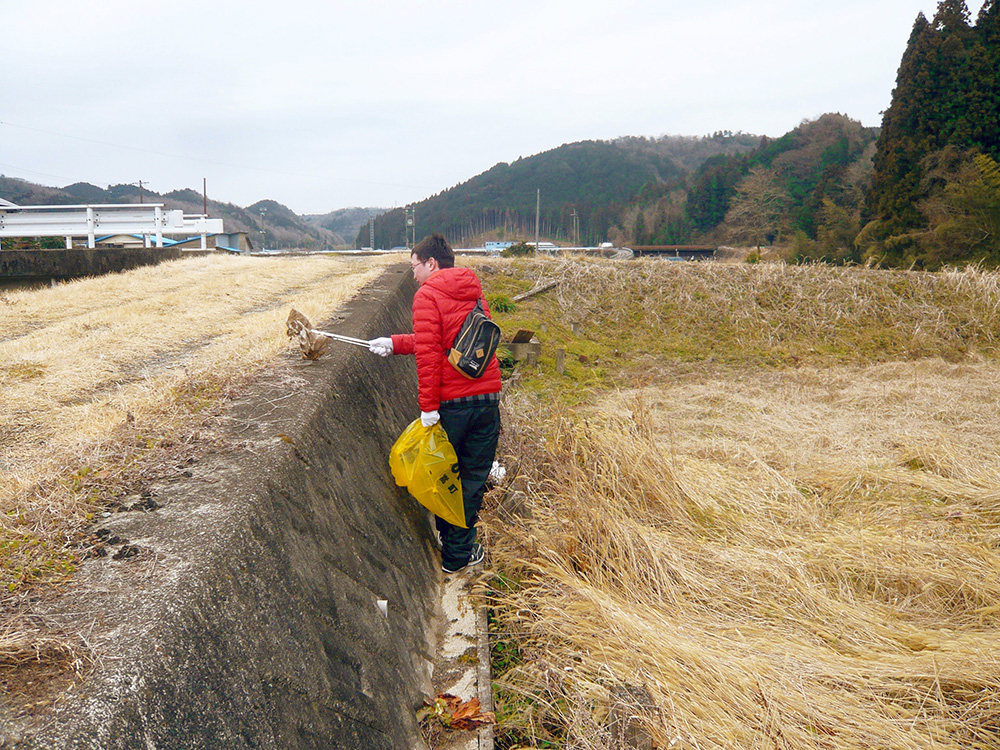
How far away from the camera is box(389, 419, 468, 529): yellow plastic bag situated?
3.55m

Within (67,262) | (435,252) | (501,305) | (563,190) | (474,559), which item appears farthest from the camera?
(563,190)

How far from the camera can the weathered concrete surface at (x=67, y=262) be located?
1270 centimetres

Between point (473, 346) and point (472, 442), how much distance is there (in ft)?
1.98

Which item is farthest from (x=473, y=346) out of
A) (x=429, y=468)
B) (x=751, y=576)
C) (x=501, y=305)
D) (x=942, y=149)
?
(x=942, y=149)

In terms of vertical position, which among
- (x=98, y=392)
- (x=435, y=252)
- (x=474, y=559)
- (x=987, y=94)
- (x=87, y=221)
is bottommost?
(x=474, y=559)

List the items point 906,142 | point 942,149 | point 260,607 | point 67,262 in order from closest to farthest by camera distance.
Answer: point 260,607
point 67,262
point 942,149
point 906,142

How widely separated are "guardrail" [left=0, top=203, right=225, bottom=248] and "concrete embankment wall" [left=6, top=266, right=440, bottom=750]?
65.2 feet

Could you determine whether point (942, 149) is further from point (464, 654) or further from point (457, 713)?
point (457, 713)

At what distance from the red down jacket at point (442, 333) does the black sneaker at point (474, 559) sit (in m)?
1.12

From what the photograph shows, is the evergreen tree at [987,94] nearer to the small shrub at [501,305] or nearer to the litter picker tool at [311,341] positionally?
the small shrub at [501,305]

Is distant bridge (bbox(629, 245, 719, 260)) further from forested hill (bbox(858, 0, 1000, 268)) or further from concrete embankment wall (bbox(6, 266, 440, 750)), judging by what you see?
concrete embankment wall (bbox(6, 266, 440, 750))

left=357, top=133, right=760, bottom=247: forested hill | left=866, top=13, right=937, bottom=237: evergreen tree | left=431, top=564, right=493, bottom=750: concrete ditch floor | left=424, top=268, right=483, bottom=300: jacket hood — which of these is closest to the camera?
left=431, top=564, right=493, bottom=750: concrete ditch floor

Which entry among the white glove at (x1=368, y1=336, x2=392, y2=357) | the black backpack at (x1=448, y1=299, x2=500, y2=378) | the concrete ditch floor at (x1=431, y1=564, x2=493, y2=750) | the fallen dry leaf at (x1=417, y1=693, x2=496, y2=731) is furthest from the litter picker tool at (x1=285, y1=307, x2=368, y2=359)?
the fallen dry leaf at (x1=417, y1=693, x2=496, y2=731)

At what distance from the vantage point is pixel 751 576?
3.42 metres
